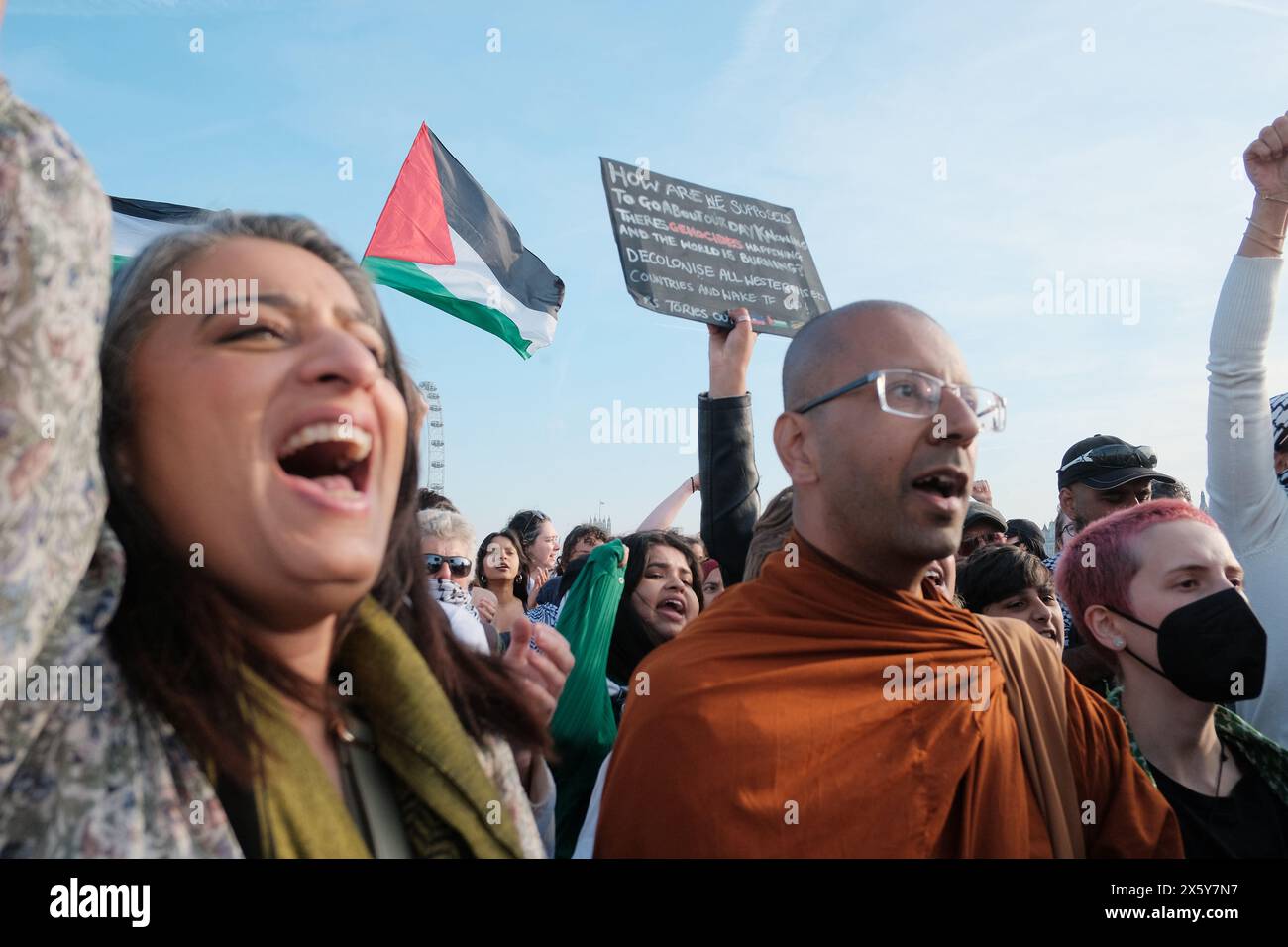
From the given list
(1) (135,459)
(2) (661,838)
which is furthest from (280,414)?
(2) (661,838)

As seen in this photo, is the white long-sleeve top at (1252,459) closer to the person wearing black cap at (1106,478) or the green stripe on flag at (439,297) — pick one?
the person wearing black cap at (1106,478)

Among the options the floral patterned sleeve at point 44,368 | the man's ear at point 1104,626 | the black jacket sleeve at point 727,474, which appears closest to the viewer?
the floral patterned sleeve at point 44,368

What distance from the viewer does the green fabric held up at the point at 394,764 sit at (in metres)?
1.43

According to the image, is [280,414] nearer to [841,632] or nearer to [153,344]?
[153,344]

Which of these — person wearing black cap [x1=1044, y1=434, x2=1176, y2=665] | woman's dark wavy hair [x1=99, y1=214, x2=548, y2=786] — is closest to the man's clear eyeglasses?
woman's dark wavy hair [x1=99, y1=214, x2=548, y2=786]

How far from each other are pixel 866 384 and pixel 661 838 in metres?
1.18

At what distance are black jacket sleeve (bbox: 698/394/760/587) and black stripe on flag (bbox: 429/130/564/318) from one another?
12.7 feet

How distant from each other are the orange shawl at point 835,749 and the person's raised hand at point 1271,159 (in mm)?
1748

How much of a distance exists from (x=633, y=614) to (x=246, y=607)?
129 inches

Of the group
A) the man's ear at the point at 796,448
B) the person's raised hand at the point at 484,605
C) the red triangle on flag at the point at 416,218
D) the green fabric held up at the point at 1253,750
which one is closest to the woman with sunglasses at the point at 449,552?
the person's raised hand at the point at 484,605

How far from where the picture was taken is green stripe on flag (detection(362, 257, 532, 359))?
6543 millimetres

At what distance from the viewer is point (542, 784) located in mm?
2150

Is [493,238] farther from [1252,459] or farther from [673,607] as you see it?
[1252,459]

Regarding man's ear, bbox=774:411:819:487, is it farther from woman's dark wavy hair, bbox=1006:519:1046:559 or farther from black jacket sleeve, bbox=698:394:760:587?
woman's dark wavy hair, bbox=1006:519:1046:559
